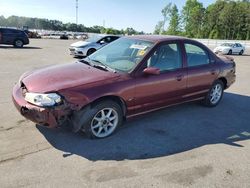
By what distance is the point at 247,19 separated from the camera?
72125 mm

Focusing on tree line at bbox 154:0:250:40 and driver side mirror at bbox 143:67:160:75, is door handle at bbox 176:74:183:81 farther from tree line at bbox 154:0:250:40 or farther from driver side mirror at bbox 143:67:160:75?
tree line at bbox 154:0:250:40

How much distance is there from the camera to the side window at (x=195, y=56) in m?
5.61

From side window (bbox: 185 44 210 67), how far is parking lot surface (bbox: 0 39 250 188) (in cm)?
117

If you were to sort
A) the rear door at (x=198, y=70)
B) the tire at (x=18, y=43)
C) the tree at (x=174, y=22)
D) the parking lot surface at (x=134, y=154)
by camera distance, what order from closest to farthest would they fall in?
1. the parking lot surface at (x=134, y=154)
2. the rear door at (x=198, y=70)
3. the tire at (x=18, y=43)
4. the tree at (x=174, y=22)

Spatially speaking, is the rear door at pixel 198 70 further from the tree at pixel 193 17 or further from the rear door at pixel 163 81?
the tree at pixel 193 17

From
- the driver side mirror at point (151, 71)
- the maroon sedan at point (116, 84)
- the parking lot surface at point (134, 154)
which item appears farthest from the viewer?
the driver side mirror at point (151, 71)

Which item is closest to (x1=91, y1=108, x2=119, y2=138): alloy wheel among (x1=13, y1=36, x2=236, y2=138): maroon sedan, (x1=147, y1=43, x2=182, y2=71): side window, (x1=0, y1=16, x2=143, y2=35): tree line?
(x1=13, y1=36, x2=236, y2=138): maroon sedan

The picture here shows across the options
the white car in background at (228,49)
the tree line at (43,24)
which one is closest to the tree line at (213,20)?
the tree line at (43,24)

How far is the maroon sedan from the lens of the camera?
3.90 m

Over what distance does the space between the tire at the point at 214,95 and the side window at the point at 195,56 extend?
0.68 metres

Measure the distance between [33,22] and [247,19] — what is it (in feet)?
289

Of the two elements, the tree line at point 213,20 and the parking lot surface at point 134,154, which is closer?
the parking lot surface at point 134,154

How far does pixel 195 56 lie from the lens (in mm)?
5809

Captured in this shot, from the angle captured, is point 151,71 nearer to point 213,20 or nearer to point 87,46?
point 87,46
